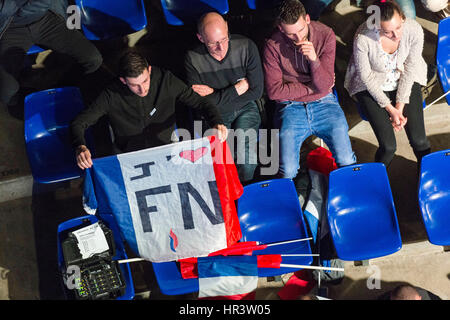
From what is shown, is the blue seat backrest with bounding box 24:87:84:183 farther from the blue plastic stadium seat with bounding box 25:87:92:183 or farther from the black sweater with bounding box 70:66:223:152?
the black sweater with bounding box 70:66:223:152

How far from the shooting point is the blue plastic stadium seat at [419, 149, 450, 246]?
15.1 ft

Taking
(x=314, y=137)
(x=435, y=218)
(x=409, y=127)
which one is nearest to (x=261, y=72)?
(x=314, y=137)

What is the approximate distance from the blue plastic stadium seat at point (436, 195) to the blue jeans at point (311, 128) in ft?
2.43

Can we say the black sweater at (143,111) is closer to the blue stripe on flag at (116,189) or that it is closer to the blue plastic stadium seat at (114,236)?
the blue stripe on flag at (116,189)

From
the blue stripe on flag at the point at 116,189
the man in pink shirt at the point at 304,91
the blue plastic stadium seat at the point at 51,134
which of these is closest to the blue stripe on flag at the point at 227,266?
the blue stripe on flag at the point at 116,189

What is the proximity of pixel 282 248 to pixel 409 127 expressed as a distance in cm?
182

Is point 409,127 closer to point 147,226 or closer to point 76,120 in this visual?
point 147,226

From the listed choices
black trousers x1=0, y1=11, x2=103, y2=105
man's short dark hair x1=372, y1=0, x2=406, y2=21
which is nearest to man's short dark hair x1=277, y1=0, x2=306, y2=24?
man's short dark hair x1=372, y1=0, x2=406, y2=21

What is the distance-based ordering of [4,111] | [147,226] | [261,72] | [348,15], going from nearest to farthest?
[147,226] < [261,72] < [4,111] < [348,15]

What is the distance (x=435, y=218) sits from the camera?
4688 millimetres

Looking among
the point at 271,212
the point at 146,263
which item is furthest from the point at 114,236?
the point at 271,212

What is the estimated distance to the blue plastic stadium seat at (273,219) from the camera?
14.9ft

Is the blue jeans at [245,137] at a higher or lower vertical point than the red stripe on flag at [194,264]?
higher

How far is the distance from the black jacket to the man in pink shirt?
2.08m
